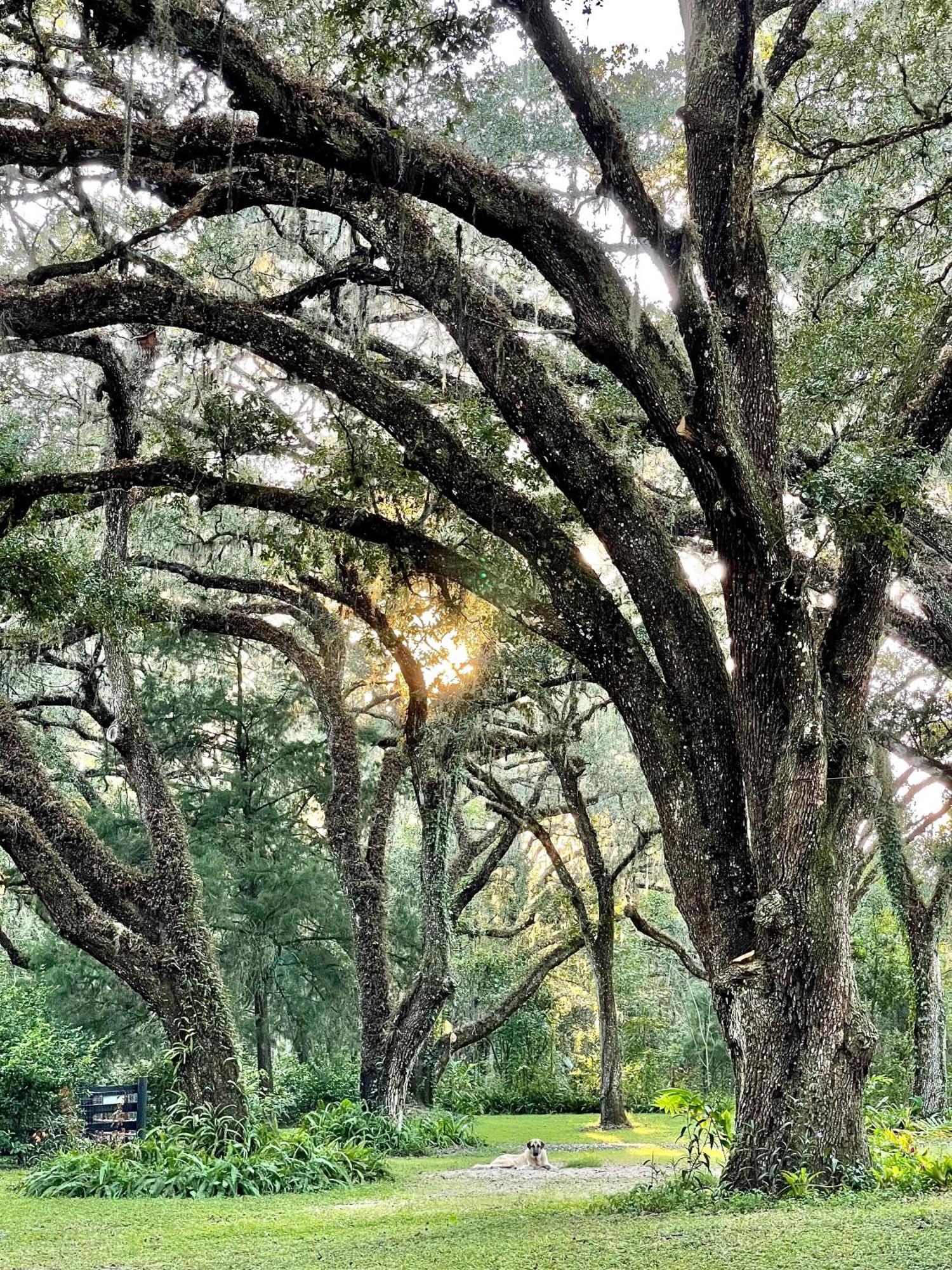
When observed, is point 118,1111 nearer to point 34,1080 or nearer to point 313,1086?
point 34,1080

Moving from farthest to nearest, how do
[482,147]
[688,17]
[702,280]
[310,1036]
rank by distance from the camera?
[310,1036] < [482,147] < [702,280] < [688,17]

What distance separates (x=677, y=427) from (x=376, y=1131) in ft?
27.3

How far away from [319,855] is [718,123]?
495 inches

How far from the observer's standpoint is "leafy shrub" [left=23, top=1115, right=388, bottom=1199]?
8.33 metres

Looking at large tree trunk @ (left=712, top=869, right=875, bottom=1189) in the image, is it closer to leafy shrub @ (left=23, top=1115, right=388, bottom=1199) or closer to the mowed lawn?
the mowed lawn

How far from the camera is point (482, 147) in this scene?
29.5ft

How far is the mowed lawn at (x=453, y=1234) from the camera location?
404 cm

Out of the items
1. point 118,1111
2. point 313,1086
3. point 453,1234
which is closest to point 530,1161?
point 118,1111

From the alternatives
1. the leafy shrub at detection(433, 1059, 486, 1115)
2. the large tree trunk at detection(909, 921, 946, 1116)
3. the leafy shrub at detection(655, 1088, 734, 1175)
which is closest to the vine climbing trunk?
the large tree trunk at detection(909, 921, 946, 1116)

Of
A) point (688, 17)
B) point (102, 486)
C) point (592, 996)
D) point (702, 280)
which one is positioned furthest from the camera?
point (592, 996)

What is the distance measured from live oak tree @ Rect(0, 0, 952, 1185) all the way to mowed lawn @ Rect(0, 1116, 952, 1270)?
83 cm

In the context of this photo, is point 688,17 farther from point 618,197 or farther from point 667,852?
point 667,852

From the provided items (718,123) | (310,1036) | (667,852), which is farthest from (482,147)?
(310,1036)

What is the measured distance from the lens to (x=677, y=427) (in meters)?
5.53
